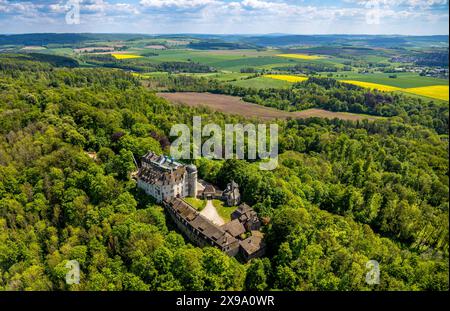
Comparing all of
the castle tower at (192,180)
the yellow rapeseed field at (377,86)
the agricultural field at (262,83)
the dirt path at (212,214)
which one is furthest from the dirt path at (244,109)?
the dirt path at (212,214)

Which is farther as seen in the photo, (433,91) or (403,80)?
(403,80)

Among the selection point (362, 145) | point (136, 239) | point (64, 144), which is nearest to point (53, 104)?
point (64, 144)

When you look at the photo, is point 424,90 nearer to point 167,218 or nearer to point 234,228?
point 234,228

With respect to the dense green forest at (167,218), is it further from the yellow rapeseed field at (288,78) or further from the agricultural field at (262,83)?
the yellow rapeseed field at (288,78)

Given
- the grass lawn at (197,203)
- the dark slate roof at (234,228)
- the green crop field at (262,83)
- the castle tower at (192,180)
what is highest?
the green crop field at (262,83)

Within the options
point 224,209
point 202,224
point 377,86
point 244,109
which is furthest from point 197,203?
point 377,86

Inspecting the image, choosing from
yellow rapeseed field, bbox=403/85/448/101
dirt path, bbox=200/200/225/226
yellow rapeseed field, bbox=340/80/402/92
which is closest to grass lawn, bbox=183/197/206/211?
dirt path, bbox=200/200/225/226
